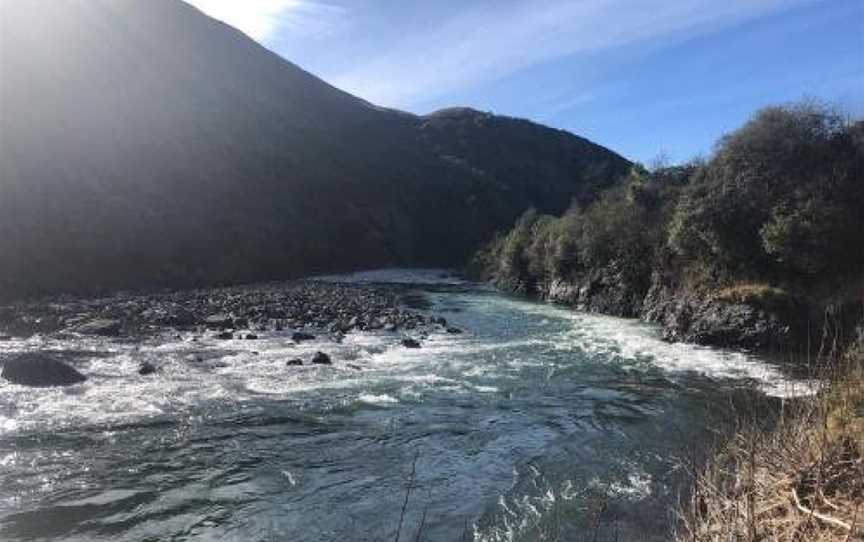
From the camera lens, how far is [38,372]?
21.2m

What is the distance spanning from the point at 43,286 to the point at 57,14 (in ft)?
217

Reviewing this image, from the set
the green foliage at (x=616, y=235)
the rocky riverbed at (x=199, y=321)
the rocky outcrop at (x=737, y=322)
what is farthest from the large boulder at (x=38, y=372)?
the green foliage at (x=616, y=235)

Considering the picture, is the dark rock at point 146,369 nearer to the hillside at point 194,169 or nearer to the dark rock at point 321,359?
the dark rock at point 321,359

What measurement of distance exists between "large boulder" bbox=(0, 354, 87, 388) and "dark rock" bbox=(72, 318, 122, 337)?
10108 millimetres

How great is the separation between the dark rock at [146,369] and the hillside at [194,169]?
31.3 m

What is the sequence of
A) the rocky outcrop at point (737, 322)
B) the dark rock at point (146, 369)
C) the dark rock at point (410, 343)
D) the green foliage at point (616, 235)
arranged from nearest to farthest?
the dark rock at point (146, 369) → the rocky outcrop at point (737, 322) → the dark rock at point (410, 343) → the green foliage at point (616, 235)

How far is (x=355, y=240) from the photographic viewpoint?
122250mm

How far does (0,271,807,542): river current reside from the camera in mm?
11820

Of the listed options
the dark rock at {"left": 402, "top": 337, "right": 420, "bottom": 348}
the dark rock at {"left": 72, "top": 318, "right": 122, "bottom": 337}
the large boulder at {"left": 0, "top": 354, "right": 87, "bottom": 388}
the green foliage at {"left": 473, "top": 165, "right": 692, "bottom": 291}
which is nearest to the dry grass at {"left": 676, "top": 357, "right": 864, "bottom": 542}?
the large boulder at {"left": 0, "top": 354, "right": 87, "bottom": 388}

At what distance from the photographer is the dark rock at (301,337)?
103ft

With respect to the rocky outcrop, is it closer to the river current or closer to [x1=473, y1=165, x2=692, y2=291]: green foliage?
the river current

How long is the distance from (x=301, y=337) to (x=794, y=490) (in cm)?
2612

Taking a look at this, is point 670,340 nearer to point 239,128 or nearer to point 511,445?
point 511,445

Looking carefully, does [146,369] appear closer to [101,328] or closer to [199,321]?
[101,328]
